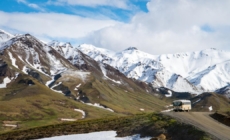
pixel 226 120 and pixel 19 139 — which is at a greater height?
pixel 226 120

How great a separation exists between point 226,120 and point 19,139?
43985 millimetres

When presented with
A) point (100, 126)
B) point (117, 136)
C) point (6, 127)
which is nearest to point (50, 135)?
point (100, 126)

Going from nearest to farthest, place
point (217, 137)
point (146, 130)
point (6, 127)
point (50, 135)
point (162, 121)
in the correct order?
point (217, 137) → point (146, 130) → point (162, 121) → point (50, 135) → point (6, 127)

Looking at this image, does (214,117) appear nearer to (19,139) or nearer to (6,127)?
(19,139)

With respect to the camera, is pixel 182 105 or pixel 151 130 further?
pixel 182 105

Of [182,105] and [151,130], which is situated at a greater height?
[182,105]

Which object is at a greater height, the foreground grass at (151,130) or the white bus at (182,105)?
the white bus at (182,105)

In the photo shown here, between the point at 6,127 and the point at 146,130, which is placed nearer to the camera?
the point at 146,130

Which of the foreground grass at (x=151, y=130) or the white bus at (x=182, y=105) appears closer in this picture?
the foreground grass at (x=151, y=130)

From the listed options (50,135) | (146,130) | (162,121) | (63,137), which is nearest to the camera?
(146,130)

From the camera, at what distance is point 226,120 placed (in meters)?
56.2

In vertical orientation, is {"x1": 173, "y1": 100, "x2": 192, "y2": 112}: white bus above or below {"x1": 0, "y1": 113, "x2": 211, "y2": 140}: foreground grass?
above

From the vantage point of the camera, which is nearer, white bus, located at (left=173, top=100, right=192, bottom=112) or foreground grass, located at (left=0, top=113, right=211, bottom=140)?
foreground grass, located at (left=0, top=113, right=211, bottom=140)

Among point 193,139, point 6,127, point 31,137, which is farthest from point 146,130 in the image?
point 6,127
